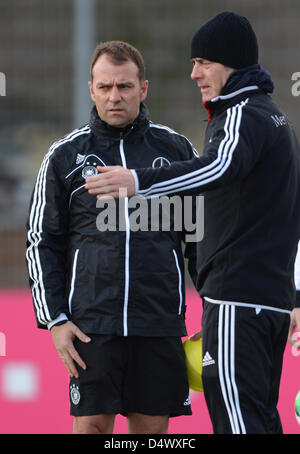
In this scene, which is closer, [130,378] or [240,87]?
[240,87]

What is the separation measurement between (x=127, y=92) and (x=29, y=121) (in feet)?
18.6

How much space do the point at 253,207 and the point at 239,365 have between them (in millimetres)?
528

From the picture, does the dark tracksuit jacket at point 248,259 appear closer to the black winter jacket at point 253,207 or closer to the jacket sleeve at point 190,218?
the black winter jacket at point 253,207

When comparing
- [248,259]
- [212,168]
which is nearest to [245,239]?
[248,259]

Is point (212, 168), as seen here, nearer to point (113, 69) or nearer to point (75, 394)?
point (113, 69)

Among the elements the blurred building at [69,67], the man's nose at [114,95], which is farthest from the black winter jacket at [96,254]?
the blurred building at [69,67]

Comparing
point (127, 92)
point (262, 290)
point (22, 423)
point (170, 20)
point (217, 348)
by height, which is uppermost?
point (170, 20)

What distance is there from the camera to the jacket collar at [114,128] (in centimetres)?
356

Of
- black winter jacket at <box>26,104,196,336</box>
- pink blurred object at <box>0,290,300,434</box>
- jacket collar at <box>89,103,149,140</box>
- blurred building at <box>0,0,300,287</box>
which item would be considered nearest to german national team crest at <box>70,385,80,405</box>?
black winter jacket at <box>26,104,196,336</box>

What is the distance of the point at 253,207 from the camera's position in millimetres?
3035

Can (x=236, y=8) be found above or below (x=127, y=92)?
above
